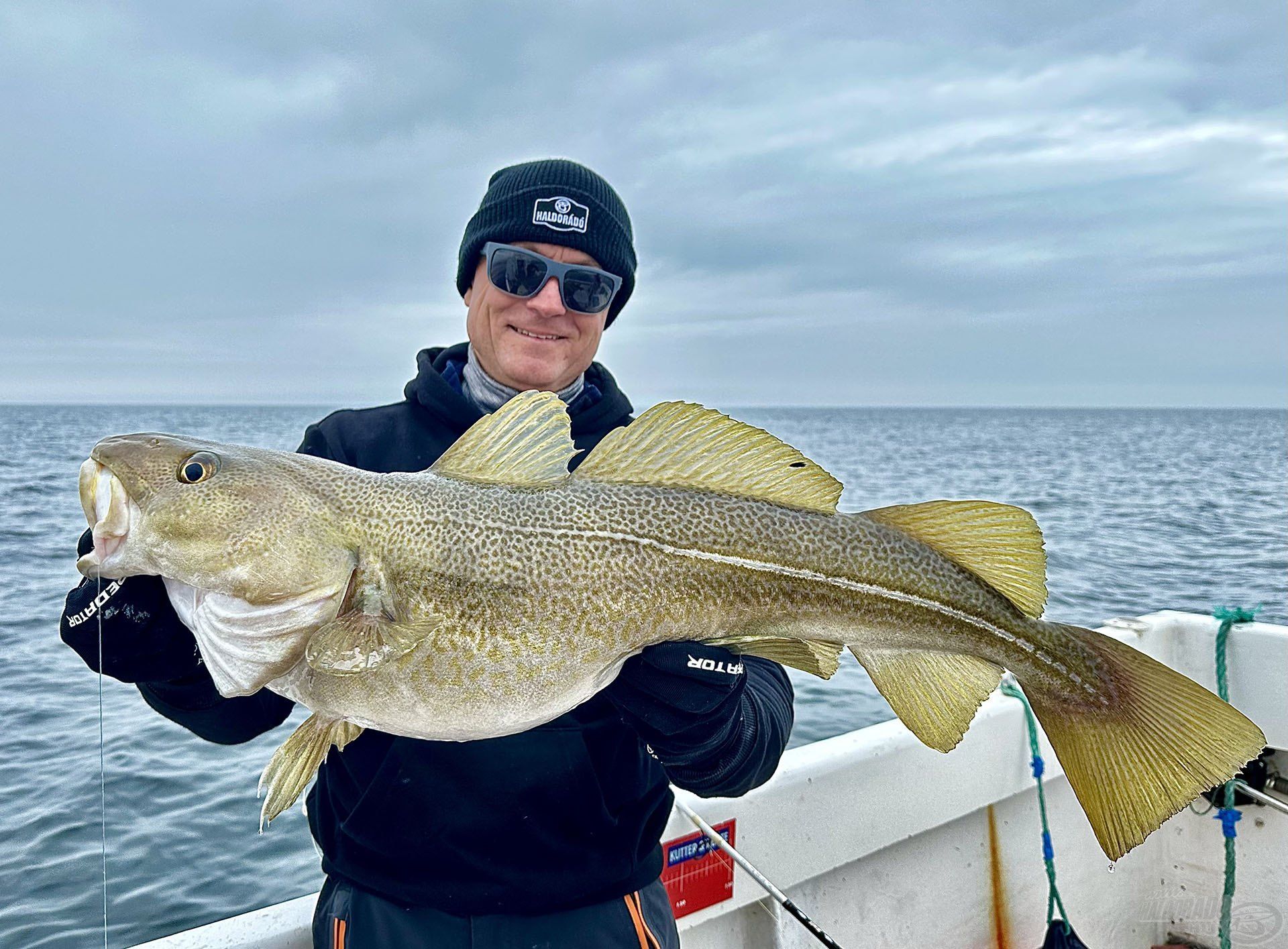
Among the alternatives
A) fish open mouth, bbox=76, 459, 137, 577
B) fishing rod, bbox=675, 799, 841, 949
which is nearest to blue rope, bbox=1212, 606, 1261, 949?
fishing rod, bbox=675, 799, 841, 949

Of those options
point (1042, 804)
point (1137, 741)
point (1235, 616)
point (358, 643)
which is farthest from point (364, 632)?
point (1235, 616)

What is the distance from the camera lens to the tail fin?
2.24m

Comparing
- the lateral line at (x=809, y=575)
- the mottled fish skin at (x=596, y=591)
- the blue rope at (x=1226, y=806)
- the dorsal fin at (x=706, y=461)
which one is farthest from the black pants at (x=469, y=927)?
the blue rope at (x=1226, y=806)

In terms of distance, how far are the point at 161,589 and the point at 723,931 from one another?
2983 millimetres

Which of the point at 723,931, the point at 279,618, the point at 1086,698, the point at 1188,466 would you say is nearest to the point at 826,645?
the point at 1086,698

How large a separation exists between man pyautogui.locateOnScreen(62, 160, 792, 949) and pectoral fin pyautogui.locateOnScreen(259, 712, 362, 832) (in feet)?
1.14

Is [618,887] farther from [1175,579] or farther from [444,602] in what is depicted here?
[1175,579]

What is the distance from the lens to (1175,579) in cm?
1666

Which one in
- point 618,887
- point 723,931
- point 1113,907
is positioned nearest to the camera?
point 618,887

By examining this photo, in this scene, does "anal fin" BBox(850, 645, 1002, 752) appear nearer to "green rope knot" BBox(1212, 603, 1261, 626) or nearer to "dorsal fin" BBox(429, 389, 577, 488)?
"dorsal fin" BBox(429, 389, 577, 488)

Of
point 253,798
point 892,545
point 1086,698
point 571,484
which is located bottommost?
point 253,798

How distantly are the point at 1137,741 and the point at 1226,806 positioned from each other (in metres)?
3.13

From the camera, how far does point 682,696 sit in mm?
2277

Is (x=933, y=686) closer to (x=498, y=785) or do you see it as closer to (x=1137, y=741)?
(x=1137, y=741)
